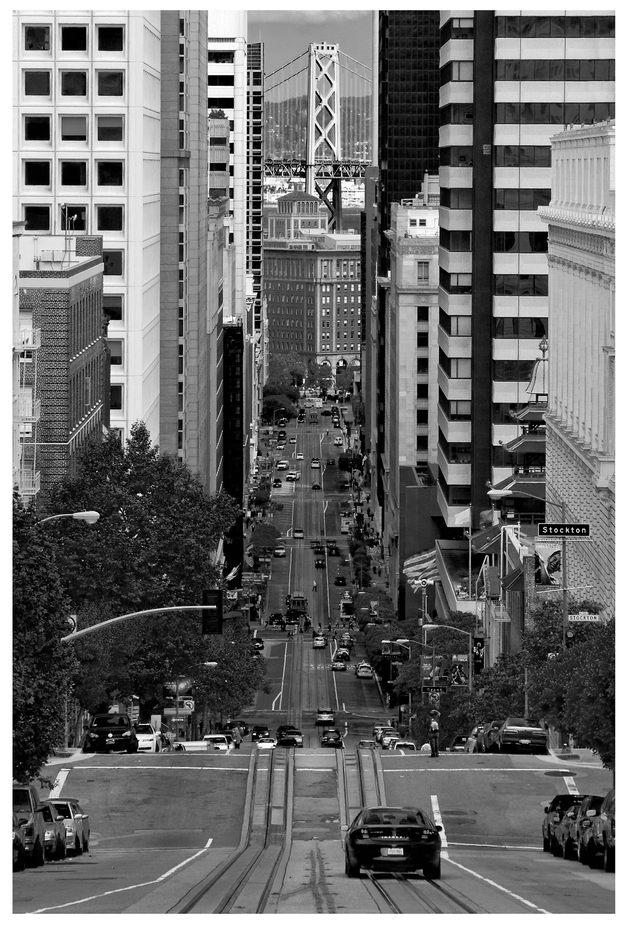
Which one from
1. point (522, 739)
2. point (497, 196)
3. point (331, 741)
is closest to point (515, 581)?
point (331, 741)

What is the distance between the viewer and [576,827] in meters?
46.1

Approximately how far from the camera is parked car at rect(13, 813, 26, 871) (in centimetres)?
4481

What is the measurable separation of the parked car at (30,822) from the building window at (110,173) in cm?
7641

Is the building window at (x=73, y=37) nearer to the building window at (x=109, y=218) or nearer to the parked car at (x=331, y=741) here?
the building window at (x=109, y=218)

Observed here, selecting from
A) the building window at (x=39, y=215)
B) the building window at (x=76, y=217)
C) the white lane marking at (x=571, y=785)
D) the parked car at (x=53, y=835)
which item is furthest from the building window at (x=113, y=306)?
the parked car at (x=53, y=835)

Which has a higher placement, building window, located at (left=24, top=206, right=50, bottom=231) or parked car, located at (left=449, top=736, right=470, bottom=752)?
building window, located at (left=24, top=206, right=50, bottom=231)

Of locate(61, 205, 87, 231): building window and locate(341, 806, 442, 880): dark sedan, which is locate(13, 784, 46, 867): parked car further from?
locate(61, 205, 87, 231): building window

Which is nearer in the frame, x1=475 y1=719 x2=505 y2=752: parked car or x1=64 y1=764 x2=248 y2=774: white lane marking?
x1=64 y1=764 x2=248 y2=774: white lane marking

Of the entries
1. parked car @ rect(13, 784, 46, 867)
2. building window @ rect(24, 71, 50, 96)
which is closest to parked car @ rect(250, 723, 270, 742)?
building window @ rect(24, 71, 50, 96)

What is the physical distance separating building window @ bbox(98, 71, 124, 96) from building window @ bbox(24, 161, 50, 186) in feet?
17.9

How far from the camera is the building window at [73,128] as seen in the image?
117250mm

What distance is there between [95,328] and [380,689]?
87.3 m

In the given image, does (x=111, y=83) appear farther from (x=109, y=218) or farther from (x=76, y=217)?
(x=76, y=217)
